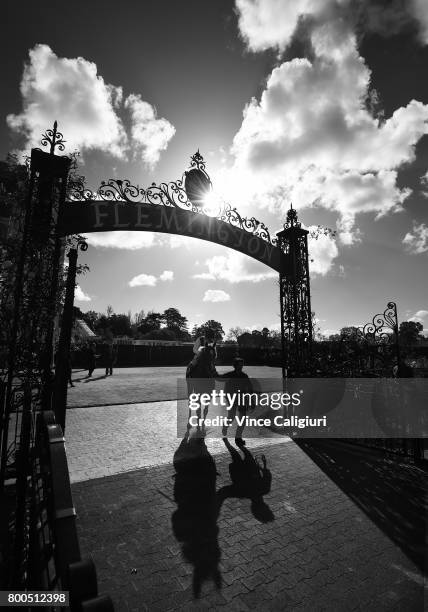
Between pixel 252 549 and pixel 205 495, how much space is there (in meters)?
1.25

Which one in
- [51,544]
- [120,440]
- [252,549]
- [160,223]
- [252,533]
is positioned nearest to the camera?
[51,544]

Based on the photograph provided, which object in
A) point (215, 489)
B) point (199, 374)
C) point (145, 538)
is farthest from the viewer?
point (199, 374)

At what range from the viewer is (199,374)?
736 centimetres

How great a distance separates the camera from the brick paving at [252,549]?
2.63 meters

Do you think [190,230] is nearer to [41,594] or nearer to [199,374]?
[199,374]

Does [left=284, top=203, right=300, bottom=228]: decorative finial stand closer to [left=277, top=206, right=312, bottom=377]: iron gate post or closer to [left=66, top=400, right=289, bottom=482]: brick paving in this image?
[left=277, top=206, right=312, bottom=377]: iron gate post

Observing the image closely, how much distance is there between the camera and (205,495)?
4.38 m

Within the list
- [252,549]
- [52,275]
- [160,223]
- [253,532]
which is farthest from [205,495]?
[160,223]

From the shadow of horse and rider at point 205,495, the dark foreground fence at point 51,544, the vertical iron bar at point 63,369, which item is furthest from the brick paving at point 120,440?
the dark foreground fence at point 51,544

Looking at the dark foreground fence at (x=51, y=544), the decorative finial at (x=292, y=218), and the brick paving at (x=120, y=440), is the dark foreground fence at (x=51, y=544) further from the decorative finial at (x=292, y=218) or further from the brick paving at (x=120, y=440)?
the decorative finial at (x=292, y=218)

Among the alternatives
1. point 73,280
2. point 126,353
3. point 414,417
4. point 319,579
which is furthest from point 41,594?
point 126,353

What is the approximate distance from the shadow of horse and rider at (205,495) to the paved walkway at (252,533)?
2 centimetres

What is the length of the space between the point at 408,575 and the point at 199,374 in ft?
16.6

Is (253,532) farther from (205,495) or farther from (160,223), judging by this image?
(160,223)
